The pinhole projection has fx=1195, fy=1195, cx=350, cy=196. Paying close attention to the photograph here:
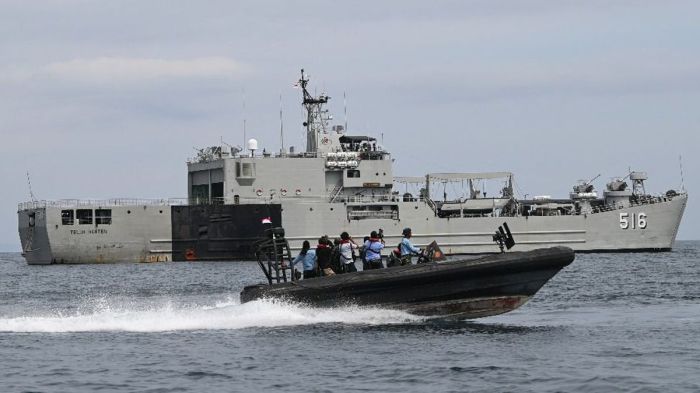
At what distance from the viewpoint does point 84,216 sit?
68375 mm

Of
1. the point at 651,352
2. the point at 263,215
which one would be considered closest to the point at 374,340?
the point at 651,352

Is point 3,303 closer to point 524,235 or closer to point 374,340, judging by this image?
point 374,340

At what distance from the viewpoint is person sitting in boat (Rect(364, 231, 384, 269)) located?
24.8 meters

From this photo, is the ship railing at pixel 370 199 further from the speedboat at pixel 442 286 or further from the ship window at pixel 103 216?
the speedboat at pixel 442 286

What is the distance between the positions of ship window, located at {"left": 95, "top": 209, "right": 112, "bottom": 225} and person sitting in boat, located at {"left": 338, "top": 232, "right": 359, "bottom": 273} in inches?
1776

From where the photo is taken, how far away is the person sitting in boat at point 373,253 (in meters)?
24.8

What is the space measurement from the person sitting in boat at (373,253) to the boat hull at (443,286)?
848mm

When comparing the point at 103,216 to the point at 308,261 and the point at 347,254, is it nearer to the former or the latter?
the point at 308,261

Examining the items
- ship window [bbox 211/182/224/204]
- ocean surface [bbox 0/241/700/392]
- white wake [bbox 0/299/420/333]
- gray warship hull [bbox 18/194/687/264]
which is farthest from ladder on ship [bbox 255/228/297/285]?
ship window [bbox 211/182/224/204]

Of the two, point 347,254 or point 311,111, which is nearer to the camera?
point 347,254

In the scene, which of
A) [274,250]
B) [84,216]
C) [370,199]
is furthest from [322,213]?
[274,250]

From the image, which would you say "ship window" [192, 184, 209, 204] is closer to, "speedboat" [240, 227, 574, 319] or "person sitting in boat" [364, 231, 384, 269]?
"person sitting in boat" [364, 231, 384, 269]

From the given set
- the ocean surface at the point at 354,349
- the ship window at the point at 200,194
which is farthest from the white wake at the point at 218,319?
the ship window at the point at 200,194

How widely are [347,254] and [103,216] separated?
45.6m
